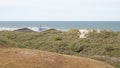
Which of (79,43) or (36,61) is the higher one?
(36,61)

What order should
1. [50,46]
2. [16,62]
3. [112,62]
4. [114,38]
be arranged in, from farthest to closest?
[114,38] → [50,46] → [112,62] → [16,62]

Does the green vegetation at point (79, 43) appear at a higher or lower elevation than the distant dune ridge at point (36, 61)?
lower

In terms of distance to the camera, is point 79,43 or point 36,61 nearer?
point 36,61

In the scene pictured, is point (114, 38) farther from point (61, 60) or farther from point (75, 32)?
point (61, 60)

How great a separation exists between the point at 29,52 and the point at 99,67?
241 cm

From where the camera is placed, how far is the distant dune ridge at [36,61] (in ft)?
32.1

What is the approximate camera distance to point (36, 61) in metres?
10.2

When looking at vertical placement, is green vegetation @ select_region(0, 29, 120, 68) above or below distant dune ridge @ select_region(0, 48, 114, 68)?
below

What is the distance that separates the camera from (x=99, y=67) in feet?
35.5

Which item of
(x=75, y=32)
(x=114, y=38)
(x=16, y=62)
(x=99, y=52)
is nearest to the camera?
(x=16, y=62)

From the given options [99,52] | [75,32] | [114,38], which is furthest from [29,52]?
[75,32]

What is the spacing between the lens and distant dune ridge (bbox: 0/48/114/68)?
32.1ft

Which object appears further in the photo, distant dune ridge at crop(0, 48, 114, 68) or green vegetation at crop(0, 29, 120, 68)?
green vegetation at crop(0, 29, 120, 68)

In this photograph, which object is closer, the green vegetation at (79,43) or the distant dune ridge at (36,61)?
the distant dune ridge at (36,61)
